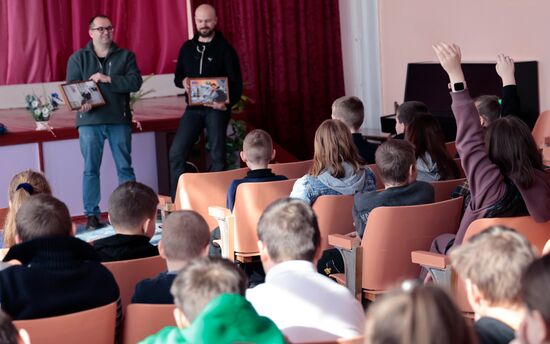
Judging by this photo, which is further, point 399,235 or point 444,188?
point 444,188

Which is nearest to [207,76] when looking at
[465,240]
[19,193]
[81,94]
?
[81,94]

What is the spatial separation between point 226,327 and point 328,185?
283 centimetres

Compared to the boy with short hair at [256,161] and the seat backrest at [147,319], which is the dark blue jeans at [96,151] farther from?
the seat backrest at [147,319]

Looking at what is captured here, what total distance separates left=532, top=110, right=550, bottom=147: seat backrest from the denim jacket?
3027 millimetres

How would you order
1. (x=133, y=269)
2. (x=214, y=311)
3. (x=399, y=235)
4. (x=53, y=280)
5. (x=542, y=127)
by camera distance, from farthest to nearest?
1. (x=542, y=127)
2. (x=399, y=235)
3. (x=133, y=269)
4. (x=53, y=280)
5. (x=214, y=311)

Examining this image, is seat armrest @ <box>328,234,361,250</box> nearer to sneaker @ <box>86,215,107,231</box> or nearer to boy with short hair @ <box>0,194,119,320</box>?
boy with short hair @ <box>0,194,119,320</box>

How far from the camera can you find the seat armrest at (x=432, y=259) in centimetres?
387

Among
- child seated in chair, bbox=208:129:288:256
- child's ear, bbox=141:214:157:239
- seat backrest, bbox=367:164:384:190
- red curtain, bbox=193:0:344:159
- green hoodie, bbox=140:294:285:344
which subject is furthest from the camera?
red curtain, bbox=193:0:344:159

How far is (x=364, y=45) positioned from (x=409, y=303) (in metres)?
8.70

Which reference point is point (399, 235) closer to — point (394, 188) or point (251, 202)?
point (394, 188)

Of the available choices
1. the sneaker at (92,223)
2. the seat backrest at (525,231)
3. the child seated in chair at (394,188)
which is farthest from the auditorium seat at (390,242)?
the sneaker at (92,223)

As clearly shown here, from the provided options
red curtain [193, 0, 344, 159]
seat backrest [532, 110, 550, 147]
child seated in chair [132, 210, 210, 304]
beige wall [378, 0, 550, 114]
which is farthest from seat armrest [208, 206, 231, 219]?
red curtain [193, 0, 344, 159]

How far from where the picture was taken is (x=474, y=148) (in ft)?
13.3

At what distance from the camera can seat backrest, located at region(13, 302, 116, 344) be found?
9.89 ft
